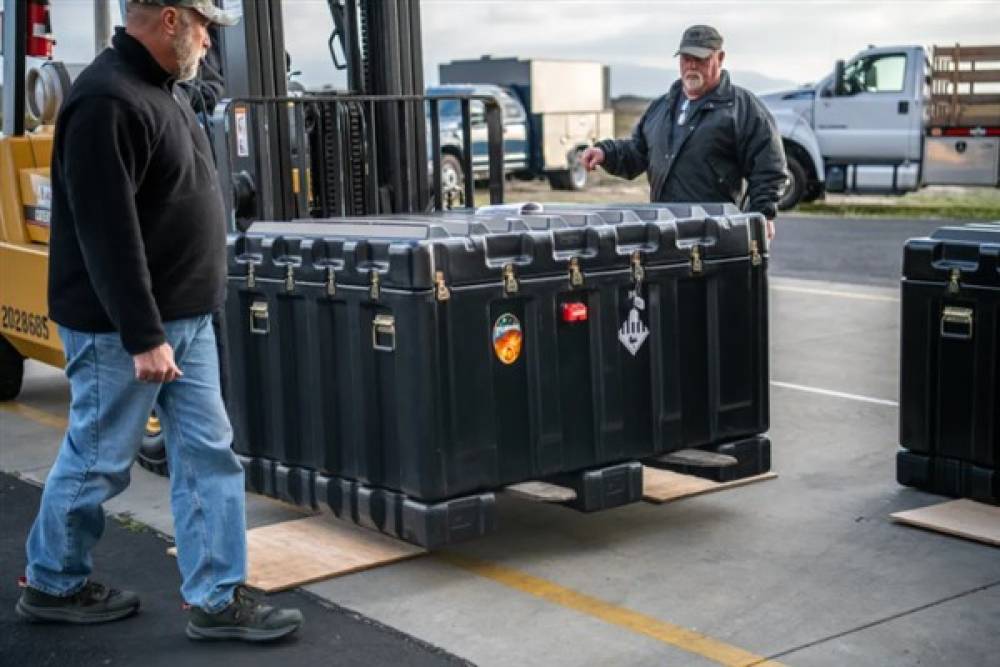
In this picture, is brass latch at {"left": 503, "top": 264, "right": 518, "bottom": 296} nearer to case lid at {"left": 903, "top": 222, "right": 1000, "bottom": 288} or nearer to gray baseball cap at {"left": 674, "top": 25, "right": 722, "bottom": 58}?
case lid at {"left": 903, "top": 222, "right": 1000, "bottom": 288}

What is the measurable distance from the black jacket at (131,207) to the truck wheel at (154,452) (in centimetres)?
276

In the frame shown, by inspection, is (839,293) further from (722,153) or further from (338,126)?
(338,126)

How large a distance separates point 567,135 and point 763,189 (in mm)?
26205

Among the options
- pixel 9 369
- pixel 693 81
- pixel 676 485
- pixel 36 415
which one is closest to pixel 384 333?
pixel 676 485

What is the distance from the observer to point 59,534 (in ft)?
16.3

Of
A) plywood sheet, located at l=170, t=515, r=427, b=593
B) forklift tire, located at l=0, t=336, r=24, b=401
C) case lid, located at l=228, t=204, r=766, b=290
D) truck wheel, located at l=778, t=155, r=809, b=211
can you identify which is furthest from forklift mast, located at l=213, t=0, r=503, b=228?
truck wheel, located at l=778, t=155, r=809, b=211

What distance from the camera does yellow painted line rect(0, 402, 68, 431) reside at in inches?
343

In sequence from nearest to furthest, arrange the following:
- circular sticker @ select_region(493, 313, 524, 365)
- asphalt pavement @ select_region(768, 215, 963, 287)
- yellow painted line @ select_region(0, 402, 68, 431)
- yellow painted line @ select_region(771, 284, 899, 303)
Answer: circular sticker @ select_region(493, 313, 524, 365), yellow painted line @ select_region(0, 402, 68, 431), yellow painted line @ select_region(771, 284, 899, 303), asphalt pavement @ select_region(768, 215, 963, 287)

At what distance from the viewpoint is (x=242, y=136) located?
23.6 feet

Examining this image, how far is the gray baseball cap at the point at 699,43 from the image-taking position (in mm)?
7246

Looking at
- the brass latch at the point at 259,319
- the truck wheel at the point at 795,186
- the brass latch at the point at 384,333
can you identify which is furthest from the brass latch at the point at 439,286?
the truck wheel at the point at 795,186

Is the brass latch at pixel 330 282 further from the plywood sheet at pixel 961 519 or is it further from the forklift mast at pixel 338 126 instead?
the plywood sheet at pixel 961 519

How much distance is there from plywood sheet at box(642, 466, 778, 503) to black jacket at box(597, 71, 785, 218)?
137cm

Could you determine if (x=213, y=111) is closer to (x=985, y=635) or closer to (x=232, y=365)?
(x=232, y=365)
